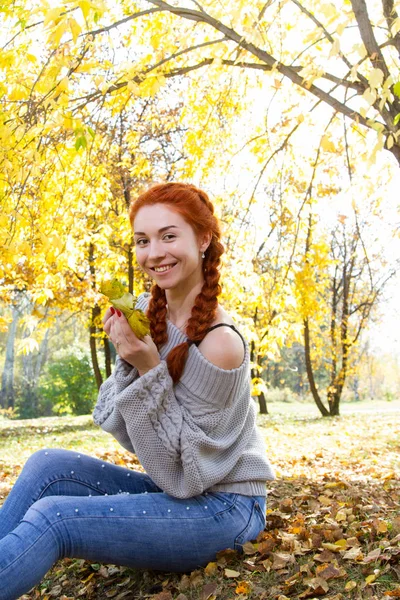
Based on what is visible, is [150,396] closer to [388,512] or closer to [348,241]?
[388,512]

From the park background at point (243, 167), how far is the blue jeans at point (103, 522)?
0.16m

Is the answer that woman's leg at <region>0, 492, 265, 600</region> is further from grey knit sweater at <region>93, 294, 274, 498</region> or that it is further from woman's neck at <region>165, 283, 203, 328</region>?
woman's neck at <region>165, 283, 203, 328</region>

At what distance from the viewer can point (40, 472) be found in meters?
2.31

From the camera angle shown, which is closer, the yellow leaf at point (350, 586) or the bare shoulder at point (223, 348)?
the yellow leaf at point (350, 586)

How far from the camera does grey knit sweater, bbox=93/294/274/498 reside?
212 cm

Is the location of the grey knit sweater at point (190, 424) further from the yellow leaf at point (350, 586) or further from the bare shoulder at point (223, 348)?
the yellow leaf at point (350, 586)

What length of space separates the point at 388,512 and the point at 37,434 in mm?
9617

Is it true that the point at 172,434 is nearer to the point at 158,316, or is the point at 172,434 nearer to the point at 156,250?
the point at 158,316

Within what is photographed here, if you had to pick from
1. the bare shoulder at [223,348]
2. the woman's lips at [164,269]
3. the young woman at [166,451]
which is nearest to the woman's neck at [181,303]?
the young woman at [166,451]

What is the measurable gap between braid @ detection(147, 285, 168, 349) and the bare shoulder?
24 cm

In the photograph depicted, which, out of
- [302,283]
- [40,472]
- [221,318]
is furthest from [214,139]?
[40,472]

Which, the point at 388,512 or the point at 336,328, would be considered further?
the point at 336,328

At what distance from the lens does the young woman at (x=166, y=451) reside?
205 centimetres

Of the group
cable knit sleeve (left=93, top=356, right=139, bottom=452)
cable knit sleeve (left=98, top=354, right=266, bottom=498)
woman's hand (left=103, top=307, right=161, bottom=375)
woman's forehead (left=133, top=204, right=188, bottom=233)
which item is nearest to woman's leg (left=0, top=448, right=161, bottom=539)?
cable knit sleeve (left=93, top=356, right=139, bottom=452)
